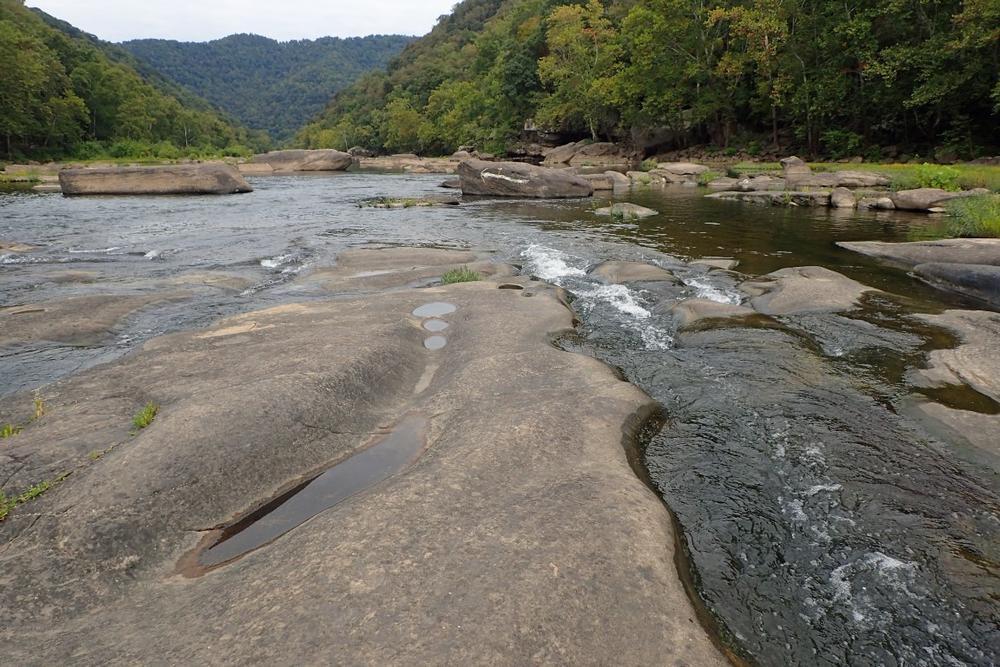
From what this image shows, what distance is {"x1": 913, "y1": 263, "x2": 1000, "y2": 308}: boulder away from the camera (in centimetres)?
1275

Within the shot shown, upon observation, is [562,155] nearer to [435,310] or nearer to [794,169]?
[794,169]

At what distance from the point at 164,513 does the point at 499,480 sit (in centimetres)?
303

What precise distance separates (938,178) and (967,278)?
19.1 meters

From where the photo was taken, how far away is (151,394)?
24.1 ft

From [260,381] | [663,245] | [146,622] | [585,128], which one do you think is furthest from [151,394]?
[585,128]

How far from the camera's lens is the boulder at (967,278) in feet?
41.8

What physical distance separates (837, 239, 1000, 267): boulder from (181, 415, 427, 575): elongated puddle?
1509 cm

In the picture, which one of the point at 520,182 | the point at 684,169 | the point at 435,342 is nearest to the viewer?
the point at 435,342

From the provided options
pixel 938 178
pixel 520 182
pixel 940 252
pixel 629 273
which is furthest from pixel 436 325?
pixel 938 178

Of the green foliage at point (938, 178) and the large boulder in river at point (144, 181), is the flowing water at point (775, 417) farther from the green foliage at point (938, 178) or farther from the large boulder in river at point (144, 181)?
the large boulder in river at point (144, 181)

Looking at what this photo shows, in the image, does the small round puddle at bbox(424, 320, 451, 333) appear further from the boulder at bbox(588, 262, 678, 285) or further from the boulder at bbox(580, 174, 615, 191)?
the boulder at bbox(580, 174, 615, 191)

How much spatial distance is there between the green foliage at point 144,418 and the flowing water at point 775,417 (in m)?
3.37

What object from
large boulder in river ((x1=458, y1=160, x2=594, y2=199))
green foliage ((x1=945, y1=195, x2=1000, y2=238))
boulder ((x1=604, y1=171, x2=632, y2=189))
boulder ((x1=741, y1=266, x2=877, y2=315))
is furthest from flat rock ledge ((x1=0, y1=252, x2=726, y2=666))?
boulder ((x1=604, y1=171, x2=632, y2=189))

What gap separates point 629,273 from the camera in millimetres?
15336
